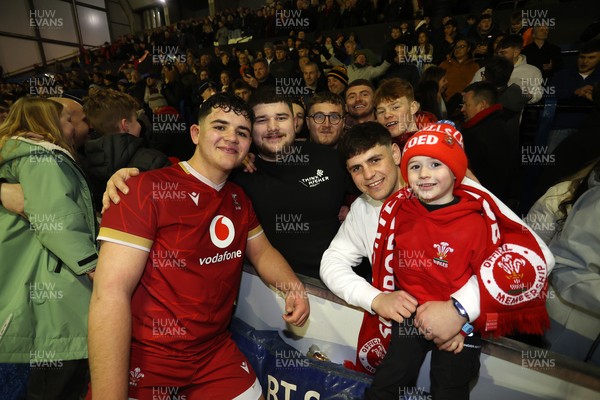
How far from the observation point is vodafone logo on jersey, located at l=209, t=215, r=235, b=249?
190 centimetres

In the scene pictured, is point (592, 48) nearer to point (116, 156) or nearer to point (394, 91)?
point (394, 91)

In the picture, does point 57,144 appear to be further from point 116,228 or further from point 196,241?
point 196,241

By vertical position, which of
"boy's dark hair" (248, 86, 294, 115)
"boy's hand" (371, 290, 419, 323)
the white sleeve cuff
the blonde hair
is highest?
"boy's dark hair" (248, 86, 294, 115)

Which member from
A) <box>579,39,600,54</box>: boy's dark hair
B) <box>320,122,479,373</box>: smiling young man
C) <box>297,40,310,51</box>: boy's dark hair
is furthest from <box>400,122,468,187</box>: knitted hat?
<box>297,40,310,51</box>: boy's dark hair

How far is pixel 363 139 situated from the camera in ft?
6.42

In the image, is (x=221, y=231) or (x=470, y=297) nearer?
(x=470, y=297)

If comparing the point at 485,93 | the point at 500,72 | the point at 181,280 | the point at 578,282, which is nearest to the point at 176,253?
the point at 181,280

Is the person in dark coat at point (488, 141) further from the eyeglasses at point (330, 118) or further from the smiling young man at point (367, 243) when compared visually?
the smiling young man at point (367, 243)

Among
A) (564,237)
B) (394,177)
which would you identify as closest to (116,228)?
(394,177)

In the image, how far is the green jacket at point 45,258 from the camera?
1817 millimetres

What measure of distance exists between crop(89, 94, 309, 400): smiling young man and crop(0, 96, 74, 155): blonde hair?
811mm

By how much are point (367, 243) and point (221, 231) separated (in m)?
0.87

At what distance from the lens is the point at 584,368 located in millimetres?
1298

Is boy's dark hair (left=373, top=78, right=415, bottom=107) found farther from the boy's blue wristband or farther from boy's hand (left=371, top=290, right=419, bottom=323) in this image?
the boy's blue wristband
